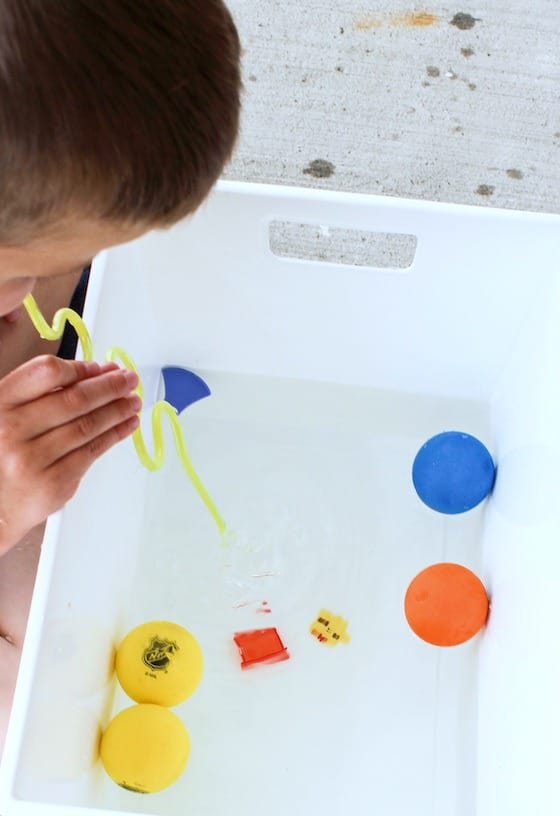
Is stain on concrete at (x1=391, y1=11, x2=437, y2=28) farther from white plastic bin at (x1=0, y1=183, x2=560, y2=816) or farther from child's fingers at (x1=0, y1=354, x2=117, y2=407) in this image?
child's fingers at (x1=0, y1=354, x2=117, y2=407)

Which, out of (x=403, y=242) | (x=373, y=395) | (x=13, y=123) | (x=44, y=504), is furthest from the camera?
(x=403, y=242)

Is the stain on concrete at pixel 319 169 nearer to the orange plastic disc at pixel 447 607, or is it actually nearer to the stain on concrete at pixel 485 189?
the stain on concrete at pixel 485 189

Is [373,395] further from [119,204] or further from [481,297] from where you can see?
[119,204]

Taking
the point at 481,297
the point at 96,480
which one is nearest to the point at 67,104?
the point at 96,480

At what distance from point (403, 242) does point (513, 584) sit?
1.51 feet

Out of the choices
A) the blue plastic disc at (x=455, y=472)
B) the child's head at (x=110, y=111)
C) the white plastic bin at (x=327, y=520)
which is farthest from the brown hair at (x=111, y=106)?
the blue plastic disc at (x=455, y=472)

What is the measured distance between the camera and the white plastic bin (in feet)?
2.57

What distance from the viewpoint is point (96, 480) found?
2.57 feet

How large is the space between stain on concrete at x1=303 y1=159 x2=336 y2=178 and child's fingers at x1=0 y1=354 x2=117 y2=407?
0.59 m

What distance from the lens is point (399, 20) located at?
4.08 ft

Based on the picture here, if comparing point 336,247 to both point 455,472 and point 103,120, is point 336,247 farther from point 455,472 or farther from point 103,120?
point 103,120

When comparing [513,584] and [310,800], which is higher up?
[513,584]

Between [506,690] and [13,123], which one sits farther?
[506,690]

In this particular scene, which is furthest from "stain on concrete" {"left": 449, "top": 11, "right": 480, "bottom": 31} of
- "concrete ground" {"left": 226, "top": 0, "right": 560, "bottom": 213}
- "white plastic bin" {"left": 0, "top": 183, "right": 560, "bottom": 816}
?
"white plastic bin" {"left": 0, "top": 183, "right": 560, "bottom": 816}
